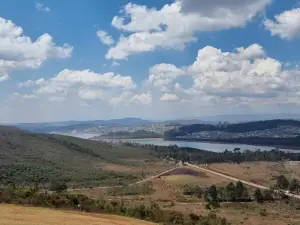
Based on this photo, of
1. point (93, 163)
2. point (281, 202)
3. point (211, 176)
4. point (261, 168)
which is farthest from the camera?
point (93, 163)

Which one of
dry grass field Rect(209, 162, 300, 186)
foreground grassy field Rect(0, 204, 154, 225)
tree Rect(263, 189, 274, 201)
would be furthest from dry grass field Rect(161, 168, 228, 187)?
foreground grassy field Rect(0, 204, 154, 225)

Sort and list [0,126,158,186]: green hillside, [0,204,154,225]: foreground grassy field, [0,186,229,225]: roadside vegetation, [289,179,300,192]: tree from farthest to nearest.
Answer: [0,126,158,186]: green hillside
[289,179,300,192]: tree
[0,186,229,225]: roadside vegetation
[0,204,154,225]: foreground grassy field

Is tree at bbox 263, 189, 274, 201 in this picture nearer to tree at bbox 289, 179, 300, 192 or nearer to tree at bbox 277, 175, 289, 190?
tree at bbox 289, 179, 300, 192

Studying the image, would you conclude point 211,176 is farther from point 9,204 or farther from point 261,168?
point 9,204

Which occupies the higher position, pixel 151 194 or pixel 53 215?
pixel 53 215

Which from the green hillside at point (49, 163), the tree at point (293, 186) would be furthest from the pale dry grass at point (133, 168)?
the tree at point (293, 186)

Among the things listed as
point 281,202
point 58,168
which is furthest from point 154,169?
point 281,202
